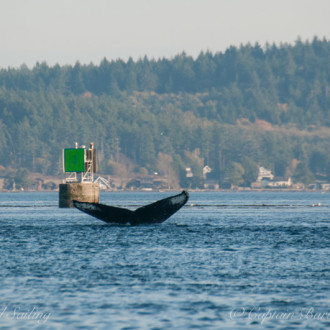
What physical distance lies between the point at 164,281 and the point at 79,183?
90.1m

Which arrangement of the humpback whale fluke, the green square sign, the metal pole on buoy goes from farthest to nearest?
the green square sign, the metal pole on buoy, the humpback whale fluke

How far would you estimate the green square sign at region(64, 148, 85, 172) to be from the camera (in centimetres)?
14912

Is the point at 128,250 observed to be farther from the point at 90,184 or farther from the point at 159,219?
the point at 90,184

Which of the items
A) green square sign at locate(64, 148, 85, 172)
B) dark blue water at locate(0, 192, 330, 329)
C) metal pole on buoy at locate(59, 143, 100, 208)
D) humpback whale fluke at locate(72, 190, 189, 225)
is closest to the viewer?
dark blue water at locate(0, 192, 330, 329)

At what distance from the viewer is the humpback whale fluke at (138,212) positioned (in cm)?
8781

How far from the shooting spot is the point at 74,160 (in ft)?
492

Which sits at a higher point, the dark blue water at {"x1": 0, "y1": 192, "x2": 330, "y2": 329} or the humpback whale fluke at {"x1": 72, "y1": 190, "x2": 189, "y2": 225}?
the humpback whale fluke at {"x1": 72, "y1": 190, "x2": 189, "y2": 225}

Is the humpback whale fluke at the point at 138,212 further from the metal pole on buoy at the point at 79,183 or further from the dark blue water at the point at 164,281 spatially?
the metal pole on buoy at the point at 79,183

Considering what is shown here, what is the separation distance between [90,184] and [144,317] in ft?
323

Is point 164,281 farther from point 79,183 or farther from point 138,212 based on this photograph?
point 79,183

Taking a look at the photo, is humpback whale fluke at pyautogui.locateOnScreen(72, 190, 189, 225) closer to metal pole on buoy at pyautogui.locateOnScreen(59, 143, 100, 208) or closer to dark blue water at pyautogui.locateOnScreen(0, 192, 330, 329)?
dark blue water at pyautogui.locateOnScreen(0, 192, 330, 329)

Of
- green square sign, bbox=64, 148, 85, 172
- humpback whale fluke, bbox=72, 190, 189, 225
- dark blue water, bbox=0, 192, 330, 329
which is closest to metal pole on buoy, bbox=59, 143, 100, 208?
green square sign, bbox=64, 148, 85, 172

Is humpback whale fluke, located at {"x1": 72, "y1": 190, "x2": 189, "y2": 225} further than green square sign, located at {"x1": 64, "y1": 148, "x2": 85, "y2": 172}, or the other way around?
green square sign, located at {"x1": 64, "y1": 148, "x2": 85, "y2": 172}

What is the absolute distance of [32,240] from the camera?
75.2m
